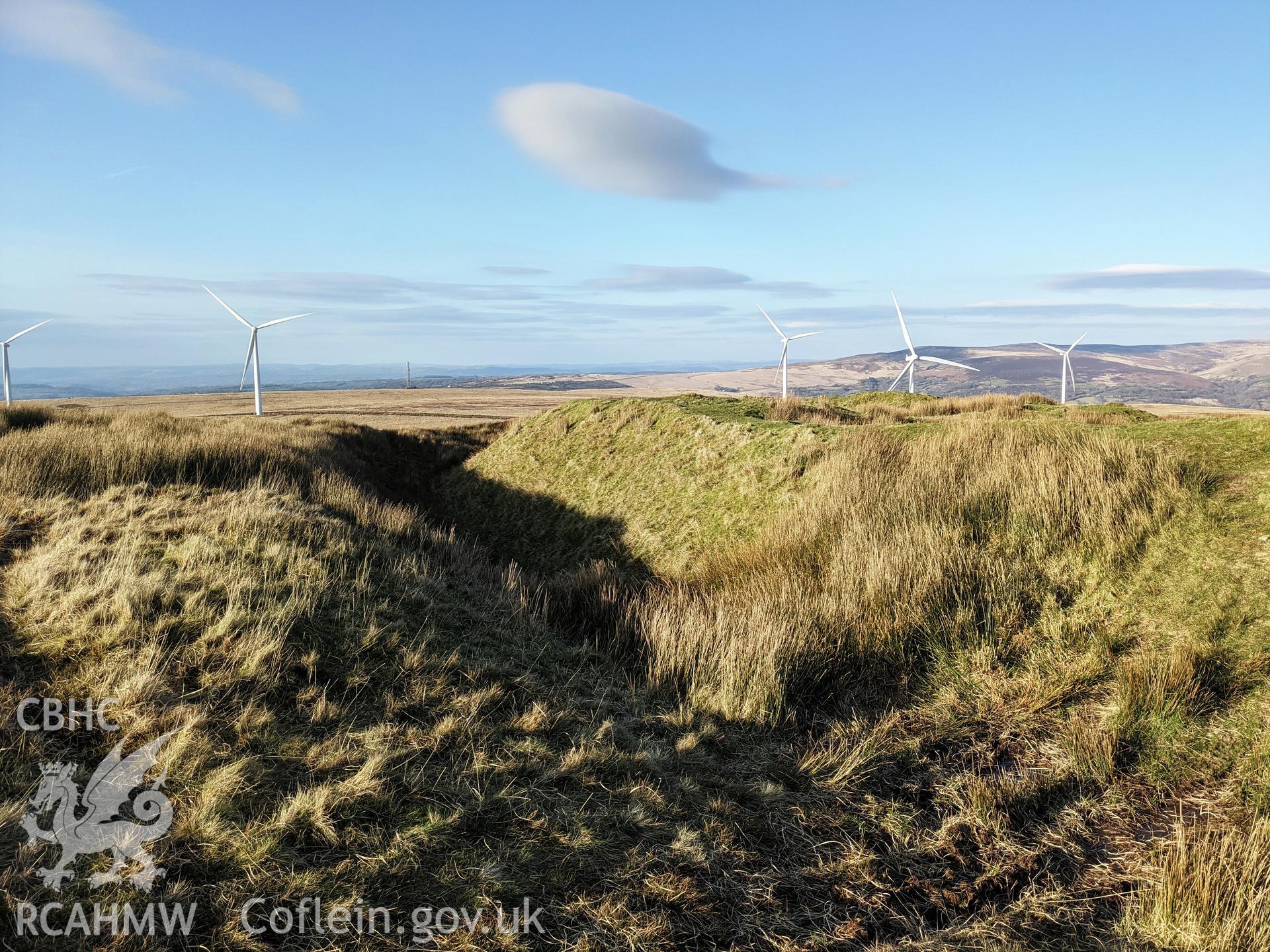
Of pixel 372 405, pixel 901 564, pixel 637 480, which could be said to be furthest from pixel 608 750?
pixel 372 405

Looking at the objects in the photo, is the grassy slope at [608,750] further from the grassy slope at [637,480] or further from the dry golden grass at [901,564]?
the grassy slope at [637,480]

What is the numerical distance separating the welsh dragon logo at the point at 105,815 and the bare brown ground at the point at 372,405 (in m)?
42.1

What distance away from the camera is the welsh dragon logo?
150 inches

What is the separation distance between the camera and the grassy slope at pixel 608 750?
416 cm

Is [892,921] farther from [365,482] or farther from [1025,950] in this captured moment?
[365,482]

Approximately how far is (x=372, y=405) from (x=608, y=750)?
78723mm

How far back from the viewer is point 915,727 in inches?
253

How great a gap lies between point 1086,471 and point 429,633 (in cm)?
868

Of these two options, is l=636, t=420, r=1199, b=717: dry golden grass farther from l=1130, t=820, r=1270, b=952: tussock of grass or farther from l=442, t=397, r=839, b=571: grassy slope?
l=1130, t=820, r=1270, b=952: tussock of grass

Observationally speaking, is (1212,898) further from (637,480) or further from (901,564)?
(637,480)

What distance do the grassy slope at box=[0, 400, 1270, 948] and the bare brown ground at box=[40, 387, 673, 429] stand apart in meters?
39.5

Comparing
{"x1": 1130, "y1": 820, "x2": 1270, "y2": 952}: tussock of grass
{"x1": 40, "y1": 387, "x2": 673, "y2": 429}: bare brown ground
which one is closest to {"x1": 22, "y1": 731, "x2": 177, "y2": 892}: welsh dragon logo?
{"x1": 1130, "y1": 820, "x2": 1270, "y2": 952}: tussock of grass

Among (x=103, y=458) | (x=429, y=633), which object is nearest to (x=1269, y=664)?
(x=429, y=633)

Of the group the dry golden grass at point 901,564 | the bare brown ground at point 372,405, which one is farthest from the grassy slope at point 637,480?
the bare brown ground at point 372,405
